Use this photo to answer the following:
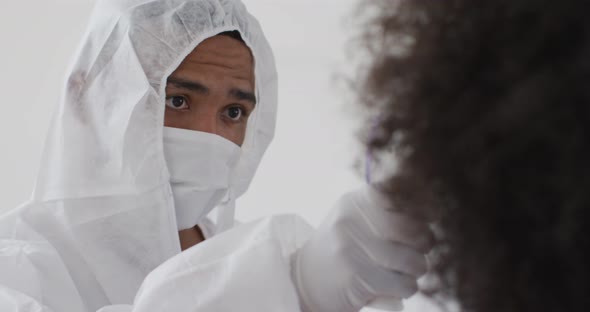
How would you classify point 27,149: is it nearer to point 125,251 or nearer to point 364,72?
point 125,251

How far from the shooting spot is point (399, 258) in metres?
0.74

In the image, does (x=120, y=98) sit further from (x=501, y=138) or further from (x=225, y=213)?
(x=501, y=138)

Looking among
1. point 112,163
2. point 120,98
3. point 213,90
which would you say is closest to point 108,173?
point 112,163

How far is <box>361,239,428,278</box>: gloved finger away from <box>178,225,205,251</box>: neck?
2.80ft

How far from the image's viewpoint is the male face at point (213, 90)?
1403 mm

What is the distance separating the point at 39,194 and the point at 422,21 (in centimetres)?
100

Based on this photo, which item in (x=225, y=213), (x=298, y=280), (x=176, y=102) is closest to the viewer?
(x=298, y=280)

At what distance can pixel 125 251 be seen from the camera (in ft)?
4.40

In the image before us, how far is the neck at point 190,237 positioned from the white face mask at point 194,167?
10 centimetres

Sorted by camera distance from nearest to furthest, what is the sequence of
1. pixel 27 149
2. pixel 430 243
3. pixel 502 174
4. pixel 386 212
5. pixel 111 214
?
1. pixel 502 174
2. pixel 430 243
3. pixel 386 212
4. pixel 111 214
5. pixel 27 149

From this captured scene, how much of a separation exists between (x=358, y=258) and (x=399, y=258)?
0.18 feet

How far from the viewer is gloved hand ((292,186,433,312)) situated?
733 millimetres

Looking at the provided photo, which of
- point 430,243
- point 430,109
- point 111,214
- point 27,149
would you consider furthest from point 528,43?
point 27,149

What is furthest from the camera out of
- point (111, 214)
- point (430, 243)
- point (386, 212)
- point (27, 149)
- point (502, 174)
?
point (27, 149)
